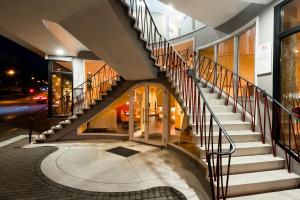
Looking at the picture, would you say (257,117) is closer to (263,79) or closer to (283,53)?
(263,79)

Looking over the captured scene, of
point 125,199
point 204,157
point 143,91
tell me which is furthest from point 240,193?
point 143,91

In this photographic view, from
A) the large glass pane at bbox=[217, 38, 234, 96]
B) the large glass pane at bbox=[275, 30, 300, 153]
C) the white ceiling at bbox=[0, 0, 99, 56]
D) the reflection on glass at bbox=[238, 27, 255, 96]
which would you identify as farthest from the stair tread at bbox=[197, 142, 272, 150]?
the white ceiling at bbox=[0, 0, 99, 56]

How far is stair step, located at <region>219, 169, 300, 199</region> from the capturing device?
10.4 ft

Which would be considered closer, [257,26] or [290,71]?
[290,71]

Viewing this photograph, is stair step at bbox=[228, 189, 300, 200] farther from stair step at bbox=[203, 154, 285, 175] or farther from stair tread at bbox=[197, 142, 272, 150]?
stair tread at bbox=[197, 142, 272, 150]

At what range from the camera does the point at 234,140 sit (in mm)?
4215

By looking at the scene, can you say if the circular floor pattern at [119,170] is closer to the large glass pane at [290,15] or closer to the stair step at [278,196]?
the stair step at [278,196]

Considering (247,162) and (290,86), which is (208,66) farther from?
(247,162)

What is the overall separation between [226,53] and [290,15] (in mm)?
2427

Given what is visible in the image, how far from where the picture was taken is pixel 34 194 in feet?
11.5

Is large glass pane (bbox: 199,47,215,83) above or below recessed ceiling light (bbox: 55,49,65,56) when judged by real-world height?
below

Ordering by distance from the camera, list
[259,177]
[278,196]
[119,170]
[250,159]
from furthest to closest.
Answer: [119,170] → [250,159] → [259,177] → [278,196]

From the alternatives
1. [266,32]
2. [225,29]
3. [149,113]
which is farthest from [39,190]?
[225,29]

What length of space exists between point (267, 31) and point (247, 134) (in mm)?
2187
